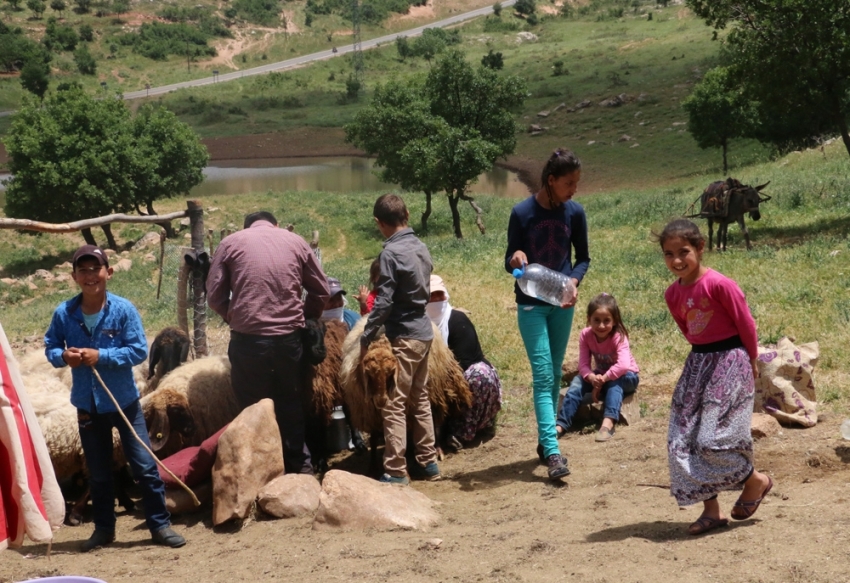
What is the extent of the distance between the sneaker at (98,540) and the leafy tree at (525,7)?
91594mm

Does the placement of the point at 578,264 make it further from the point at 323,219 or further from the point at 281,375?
the point at 323,219

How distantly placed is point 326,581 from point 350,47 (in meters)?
86.0

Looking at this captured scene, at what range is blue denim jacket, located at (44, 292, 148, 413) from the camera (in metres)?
5.24

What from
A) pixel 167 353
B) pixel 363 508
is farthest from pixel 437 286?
pixel 167 353

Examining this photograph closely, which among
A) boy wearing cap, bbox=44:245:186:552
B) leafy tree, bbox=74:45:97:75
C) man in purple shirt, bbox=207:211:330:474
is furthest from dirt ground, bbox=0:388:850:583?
leafy tree, bbox=74:45:97:75

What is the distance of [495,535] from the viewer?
4.91 metres

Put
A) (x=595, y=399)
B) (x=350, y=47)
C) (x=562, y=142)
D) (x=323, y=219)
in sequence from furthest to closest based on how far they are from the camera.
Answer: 1. (x=350, y=47)
2. (x=562, y=142)
3. (x=323, y=219)
4. (x=595, y=399)

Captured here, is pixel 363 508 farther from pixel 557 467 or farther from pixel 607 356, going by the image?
pixel 607 356

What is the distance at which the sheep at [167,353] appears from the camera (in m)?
7.38

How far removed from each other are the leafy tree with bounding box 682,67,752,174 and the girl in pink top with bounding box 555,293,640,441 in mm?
28945

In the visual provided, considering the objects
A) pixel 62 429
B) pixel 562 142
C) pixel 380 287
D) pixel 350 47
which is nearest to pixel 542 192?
pixel 380 287

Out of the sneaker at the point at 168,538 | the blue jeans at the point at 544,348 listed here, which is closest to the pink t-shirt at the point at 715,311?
the blue jeans at the point at 544,348

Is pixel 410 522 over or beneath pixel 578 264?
beneath

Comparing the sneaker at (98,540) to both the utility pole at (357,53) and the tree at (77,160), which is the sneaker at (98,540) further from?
the utility pole at (357,53)
